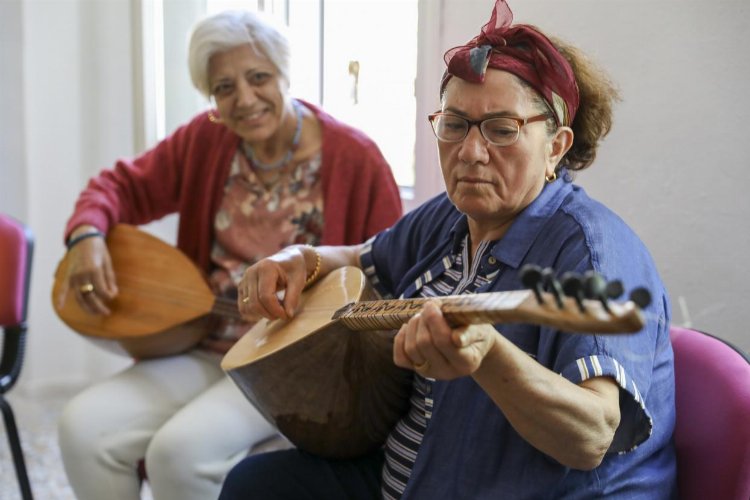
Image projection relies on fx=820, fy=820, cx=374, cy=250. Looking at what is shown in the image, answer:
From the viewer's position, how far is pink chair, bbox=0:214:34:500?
1.94 metres

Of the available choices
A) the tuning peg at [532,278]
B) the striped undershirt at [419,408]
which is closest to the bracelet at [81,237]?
the striped undershirt at [419,408]

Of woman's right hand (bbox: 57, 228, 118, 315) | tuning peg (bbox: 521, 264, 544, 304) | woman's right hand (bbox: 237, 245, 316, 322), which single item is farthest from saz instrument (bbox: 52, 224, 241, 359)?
tuning peg (bbox: 521, 264, 544, 304)

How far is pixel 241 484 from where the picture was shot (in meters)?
1.38

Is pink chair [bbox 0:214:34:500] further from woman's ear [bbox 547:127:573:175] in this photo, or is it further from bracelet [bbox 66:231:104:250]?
woman's ear [bbox 547:127:573:175]

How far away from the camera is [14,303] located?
1.94 m

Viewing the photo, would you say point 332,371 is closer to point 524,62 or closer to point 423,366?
point 423,366

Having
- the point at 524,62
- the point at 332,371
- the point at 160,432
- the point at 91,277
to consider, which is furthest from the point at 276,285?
the point at 91,277

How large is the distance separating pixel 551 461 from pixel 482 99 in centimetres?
48

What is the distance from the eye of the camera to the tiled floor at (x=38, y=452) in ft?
8.10

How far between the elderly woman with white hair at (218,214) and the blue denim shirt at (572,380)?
2.33 ft

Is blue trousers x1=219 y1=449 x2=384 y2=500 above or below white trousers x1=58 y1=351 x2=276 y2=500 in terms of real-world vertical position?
above

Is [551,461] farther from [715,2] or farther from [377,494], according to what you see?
[715,2]

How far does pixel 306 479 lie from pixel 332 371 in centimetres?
25

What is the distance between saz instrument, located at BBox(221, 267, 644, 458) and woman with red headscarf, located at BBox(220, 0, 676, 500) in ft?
0.14
